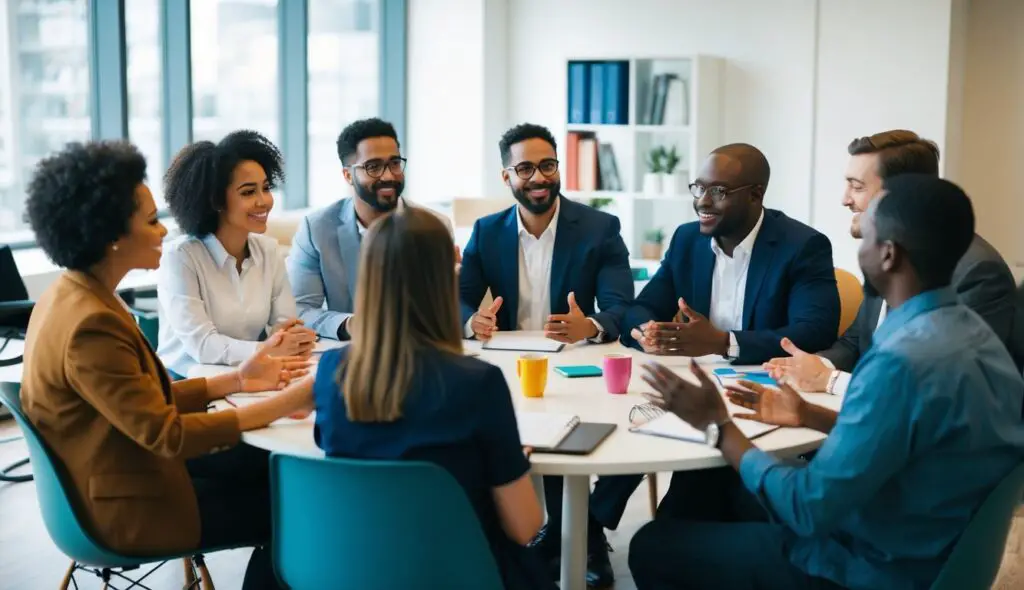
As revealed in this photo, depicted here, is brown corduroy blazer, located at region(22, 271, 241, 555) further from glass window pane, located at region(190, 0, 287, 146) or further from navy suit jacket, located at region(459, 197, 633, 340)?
glass window pane, located at region(190, 0, 287, 146)

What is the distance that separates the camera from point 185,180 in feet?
10.5

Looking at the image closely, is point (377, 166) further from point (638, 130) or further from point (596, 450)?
point (638, 130)

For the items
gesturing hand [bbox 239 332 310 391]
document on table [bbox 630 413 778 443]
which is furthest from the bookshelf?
document on table [bbox 630 413 778 443]

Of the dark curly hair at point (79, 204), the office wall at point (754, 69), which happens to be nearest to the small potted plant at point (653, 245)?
the office wall at point (754, 69)

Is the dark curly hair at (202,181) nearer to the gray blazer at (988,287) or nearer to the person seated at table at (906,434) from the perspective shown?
the person seated at table at (906,434)

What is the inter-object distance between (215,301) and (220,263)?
11 centimetres

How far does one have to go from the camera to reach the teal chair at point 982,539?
189 cm

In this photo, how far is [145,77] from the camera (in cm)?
610

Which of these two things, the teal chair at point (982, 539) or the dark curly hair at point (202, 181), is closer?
the teal chair at point (982, 539)

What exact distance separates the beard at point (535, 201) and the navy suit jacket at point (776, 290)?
1.86 ft

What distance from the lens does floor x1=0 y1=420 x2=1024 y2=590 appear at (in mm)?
3361

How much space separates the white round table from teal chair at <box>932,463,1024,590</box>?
39cm

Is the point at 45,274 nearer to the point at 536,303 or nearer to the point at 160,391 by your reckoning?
the point at 536,303

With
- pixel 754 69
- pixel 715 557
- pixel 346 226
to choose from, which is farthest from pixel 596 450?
pixel 754 69
